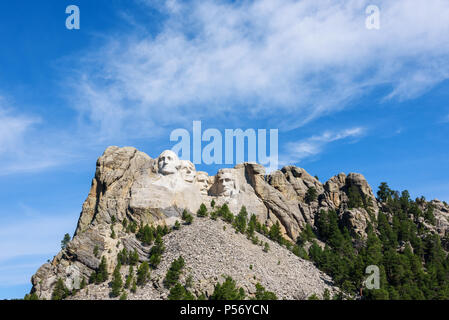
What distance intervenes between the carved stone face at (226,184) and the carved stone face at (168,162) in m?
10.9

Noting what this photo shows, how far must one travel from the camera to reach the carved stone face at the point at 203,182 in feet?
293

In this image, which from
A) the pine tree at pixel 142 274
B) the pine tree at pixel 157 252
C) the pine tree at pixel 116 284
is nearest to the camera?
the pine tree at pixel 116 284

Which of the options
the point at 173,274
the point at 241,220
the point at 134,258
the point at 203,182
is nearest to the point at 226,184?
the point at 203,182

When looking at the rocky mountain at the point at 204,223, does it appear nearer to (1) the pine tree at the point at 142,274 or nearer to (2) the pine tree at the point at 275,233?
(2) the pine tree at the point at 275,233

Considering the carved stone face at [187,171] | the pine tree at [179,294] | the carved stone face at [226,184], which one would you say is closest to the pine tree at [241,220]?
the carved stone face at [226,184]

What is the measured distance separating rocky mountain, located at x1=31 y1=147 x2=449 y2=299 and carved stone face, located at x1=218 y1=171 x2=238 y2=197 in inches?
7.4

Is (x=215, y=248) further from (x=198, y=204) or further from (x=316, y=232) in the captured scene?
(x=316, y=232)

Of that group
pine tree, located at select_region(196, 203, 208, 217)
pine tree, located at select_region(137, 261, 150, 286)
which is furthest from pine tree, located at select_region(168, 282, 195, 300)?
pine tree, located at select_region(196, 203, 208, 217)

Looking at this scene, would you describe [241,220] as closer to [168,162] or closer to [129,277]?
[168,162]

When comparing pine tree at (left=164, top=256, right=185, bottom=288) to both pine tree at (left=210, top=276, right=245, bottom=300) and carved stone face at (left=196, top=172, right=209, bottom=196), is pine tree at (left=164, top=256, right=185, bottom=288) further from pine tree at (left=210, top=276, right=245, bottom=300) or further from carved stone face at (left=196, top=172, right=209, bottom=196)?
carved stone face at (left=196, top=172, right=209, bottom=196)

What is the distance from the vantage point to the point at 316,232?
3679 inches

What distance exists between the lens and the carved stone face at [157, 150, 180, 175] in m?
81.3

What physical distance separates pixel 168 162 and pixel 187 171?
368 cm
